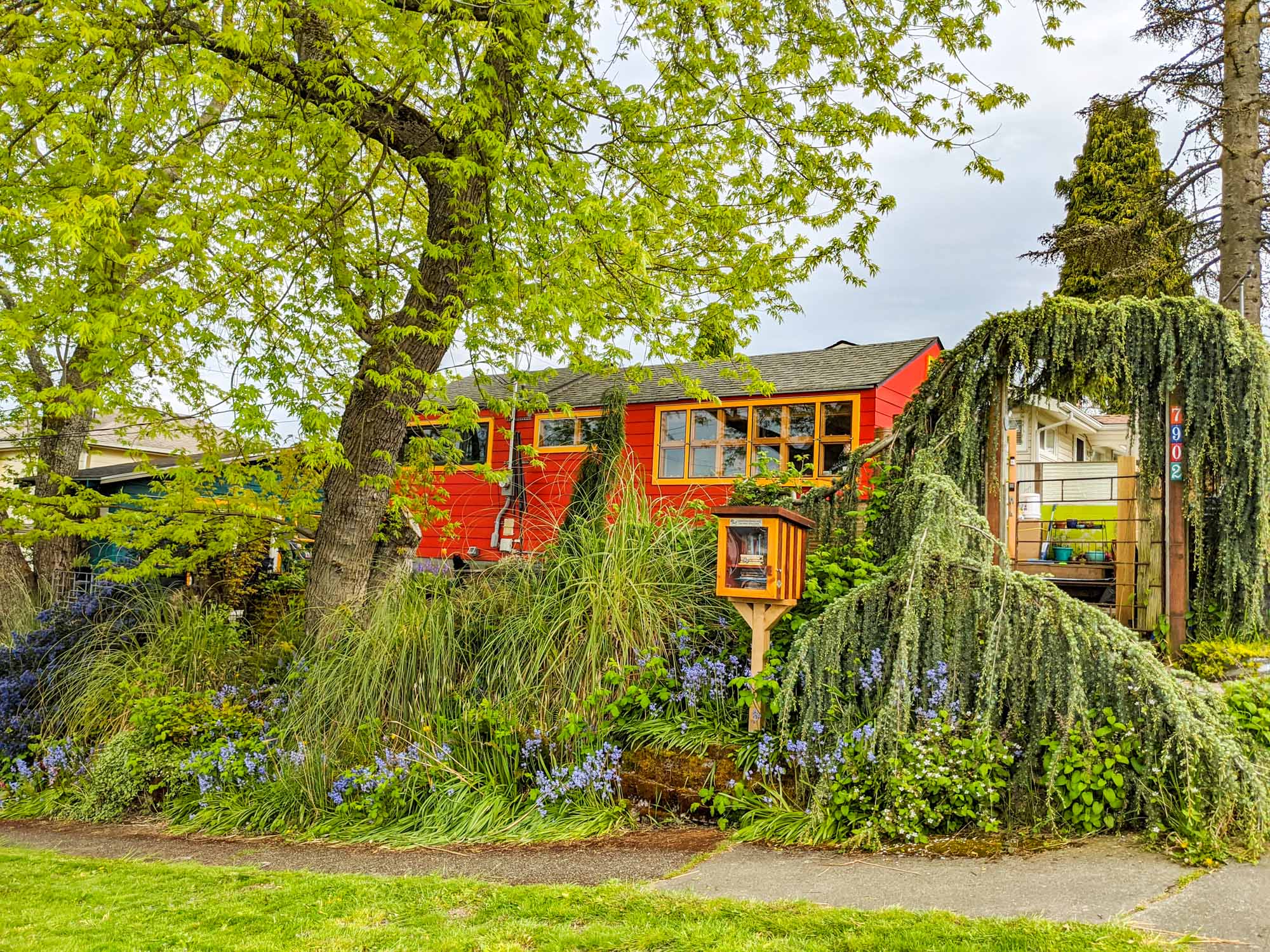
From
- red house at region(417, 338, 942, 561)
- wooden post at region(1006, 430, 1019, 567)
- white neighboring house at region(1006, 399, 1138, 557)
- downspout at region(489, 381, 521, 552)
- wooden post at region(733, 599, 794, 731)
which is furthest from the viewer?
downspout at region(489, 381, 521, 552)

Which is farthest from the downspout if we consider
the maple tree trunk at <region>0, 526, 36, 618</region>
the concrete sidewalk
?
the concrete sidewalk

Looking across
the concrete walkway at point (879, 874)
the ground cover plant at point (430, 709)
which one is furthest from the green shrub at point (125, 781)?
the concrete walkway at point (879, 874)

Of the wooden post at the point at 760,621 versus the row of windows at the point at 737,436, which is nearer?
the wooden post at the point at 760,621

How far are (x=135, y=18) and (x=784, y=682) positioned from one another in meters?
7.00

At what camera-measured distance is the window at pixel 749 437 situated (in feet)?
41.4

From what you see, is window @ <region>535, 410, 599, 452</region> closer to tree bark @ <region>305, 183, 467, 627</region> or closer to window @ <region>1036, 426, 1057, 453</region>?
tree bark @ <region>305, 183, 467, 627</region>

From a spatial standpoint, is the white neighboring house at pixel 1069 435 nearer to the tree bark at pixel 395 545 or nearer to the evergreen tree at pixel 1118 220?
the evergreen tree at pixel 1118 220

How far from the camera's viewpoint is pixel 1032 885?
3543 mm

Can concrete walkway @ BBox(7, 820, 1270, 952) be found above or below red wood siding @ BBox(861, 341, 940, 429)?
below

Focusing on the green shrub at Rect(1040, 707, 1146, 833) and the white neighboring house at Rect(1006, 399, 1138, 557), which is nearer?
the green shrub at Rect(1040, 707, 1146, 833)

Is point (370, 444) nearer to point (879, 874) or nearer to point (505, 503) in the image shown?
point (879, 874)

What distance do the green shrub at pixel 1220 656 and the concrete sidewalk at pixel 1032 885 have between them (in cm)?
248

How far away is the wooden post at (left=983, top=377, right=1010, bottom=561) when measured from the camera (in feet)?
21.7

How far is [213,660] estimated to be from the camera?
7.71 metres
